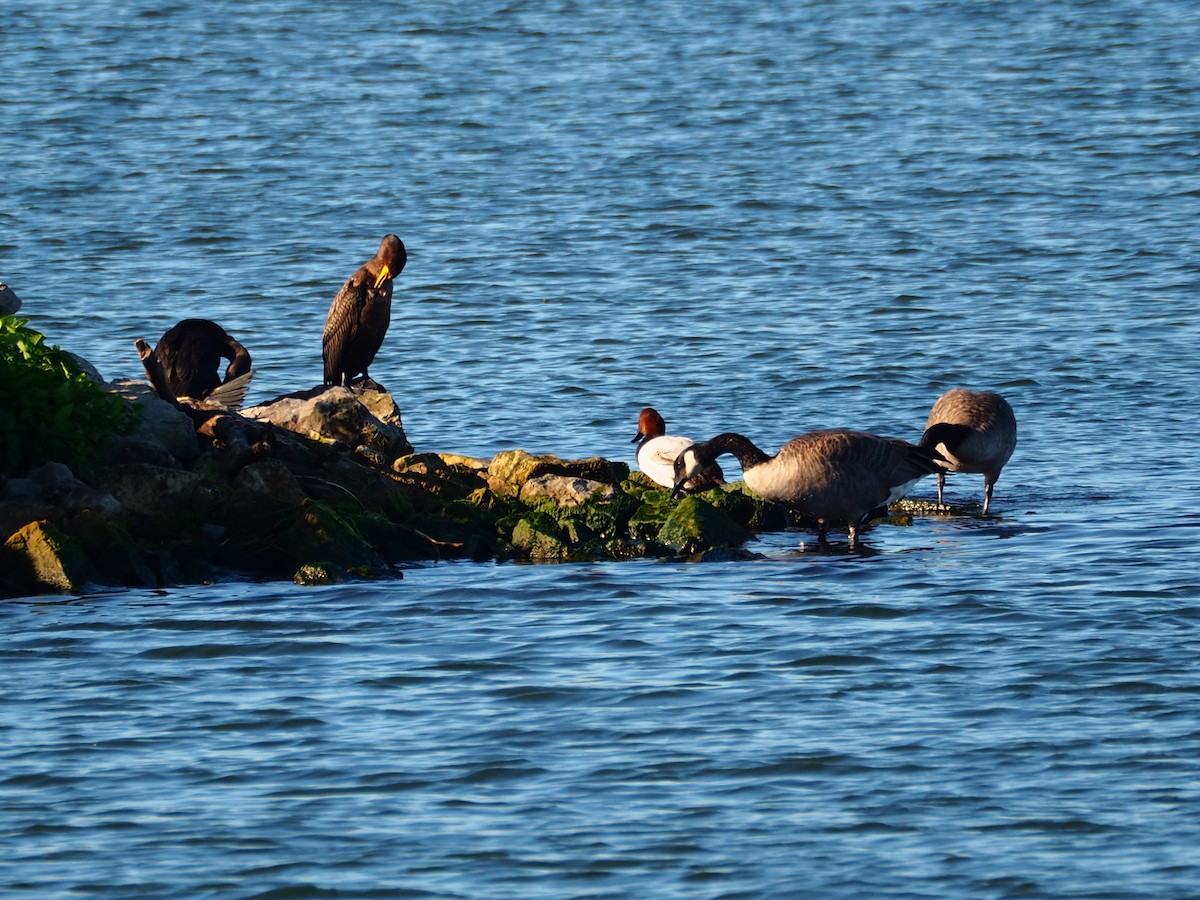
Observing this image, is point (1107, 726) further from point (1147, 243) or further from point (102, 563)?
point (1147, 243)

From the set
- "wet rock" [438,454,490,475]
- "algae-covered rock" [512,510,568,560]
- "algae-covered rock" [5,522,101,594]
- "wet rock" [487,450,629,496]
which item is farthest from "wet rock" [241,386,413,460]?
"algae-covered rock" [5,522,101,594]

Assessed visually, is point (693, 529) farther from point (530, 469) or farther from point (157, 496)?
point (157, 496)

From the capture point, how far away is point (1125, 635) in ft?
36.2

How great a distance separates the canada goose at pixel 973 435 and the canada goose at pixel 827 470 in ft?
2.20

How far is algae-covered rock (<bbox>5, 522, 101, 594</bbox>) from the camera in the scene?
38.8ft

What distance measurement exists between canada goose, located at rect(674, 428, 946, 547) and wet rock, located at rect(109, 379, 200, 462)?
3.21 metres

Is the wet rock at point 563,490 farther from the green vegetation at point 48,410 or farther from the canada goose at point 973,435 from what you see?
the green vegetation at point 48,410

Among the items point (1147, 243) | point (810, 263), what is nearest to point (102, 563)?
point (810, 263)

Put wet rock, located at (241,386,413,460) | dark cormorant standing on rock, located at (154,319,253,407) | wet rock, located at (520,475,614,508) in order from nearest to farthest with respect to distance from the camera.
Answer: wet rock, located at (520,475,614,508)
wet rock, located at (241,386,413,460)
dark cormorant standing on rock, located at (154,319,253,407)

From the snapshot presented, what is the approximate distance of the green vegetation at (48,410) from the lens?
1237cm

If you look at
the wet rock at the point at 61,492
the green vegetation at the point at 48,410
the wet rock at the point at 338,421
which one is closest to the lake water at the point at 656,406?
the wet rock at the point at 61,492

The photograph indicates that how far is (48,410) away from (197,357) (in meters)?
3.71

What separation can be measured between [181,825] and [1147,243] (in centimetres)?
1958

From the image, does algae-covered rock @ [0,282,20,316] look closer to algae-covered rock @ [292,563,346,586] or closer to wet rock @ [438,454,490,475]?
wet rock @ [438,454,490,475]
